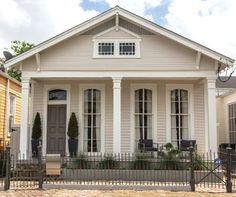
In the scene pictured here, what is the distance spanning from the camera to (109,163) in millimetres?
14461

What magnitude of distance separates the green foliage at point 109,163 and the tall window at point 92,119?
1.98 meters

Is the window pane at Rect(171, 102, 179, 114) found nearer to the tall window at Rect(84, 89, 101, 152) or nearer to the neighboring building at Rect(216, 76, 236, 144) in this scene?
the tall window at Rect(84, 89, 101, 152)

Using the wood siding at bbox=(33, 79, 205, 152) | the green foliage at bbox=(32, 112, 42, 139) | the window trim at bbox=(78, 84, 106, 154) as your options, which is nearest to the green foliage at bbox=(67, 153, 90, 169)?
the window trim at bbox=(78, 84, 106, 154)

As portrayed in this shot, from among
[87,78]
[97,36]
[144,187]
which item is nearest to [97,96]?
[87,78]

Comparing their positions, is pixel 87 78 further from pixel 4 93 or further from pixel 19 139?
pixel 4 93

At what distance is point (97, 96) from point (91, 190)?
5961mm

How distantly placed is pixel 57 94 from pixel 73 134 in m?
2.10

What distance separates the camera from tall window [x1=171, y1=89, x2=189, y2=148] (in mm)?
16641

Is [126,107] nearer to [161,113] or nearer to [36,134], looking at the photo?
[161,113]

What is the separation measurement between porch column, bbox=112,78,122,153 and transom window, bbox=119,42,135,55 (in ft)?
3.99

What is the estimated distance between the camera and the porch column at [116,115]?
14984mm

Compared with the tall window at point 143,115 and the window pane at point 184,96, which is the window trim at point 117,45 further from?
the window pane at point 184,96

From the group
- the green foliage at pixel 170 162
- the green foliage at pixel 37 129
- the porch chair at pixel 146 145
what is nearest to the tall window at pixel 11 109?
the green foliage at pixel 37 129

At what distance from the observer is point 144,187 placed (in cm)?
1197
